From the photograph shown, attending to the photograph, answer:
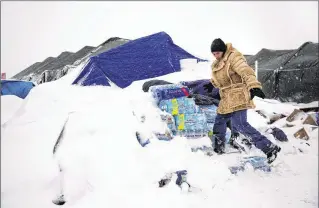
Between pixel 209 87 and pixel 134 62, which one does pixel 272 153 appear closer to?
pixel 209 87

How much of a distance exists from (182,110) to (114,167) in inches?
59.1

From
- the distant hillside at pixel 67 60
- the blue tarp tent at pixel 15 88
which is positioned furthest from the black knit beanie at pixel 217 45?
the distant hillside at pixel 67 60

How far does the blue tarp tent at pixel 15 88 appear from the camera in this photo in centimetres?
465

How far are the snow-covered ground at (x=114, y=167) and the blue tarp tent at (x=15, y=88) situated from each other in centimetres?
92

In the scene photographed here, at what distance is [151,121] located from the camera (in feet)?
12.2

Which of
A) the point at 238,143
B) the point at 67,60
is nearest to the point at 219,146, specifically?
the point at 238,143

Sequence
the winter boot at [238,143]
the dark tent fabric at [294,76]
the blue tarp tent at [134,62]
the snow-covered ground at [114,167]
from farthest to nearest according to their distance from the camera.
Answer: the dark tent fabric at [294,76] → the blue tarp tent at [134,62] → the winter boot at [238,143] → the snow-covered ground at [114,167]

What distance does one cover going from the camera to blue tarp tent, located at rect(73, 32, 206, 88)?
19.0 feet

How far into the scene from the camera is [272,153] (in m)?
3.56

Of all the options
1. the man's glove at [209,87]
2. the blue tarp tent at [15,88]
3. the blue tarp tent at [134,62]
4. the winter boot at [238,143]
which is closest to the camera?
the winter boot at [238,143]

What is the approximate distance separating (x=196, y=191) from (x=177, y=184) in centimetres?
18

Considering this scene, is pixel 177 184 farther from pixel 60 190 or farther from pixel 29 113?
pixel 29 113

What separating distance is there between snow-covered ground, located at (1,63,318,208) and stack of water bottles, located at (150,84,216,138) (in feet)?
0.57

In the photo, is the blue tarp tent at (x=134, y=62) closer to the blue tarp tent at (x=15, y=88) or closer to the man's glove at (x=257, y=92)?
the blue tarp tent at (x=15, y=88)
